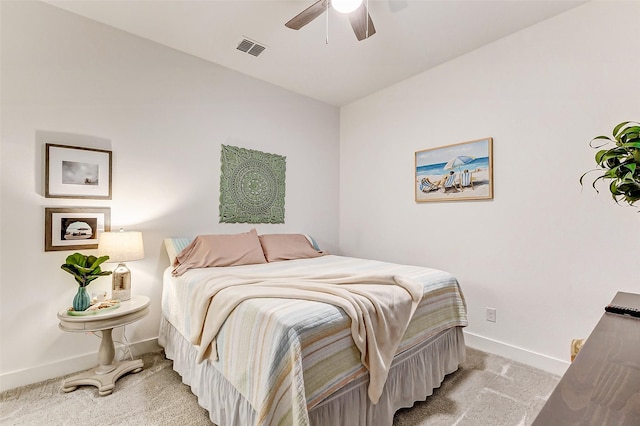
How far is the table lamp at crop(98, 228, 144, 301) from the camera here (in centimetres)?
220

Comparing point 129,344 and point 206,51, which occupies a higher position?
point 206,51

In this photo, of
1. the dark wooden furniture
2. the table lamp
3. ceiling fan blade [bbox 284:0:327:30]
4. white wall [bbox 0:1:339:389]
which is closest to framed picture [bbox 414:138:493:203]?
white wall [bbox 0:1:339:389]

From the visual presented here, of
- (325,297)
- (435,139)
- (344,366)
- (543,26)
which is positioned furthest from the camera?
(435,139)

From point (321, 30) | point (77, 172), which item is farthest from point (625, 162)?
point (77, 172)

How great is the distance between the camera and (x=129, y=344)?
8.31ft

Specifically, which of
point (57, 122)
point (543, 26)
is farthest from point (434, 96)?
point (57, 122)

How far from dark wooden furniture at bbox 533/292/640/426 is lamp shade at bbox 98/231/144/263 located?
99.2 inches

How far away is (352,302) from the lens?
5.04 feet

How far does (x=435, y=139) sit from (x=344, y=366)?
254 centimetres

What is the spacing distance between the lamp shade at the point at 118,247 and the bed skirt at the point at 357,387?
69cm

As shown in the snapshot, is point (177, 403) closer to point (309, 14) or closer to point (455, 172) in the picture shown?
point (309, 14)

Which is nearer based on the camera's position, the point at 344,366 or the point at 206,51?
the point at 344,366

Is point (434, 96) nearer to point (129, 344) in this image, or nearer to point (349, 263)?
point (349, 263)

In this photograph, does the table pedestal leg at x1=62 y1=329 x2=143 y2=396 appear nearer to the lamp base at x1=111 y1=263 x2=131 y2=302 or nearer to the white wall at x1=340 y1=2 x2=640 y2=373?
the lamp base at x1=111 y1=263 x2=131 y2=302
